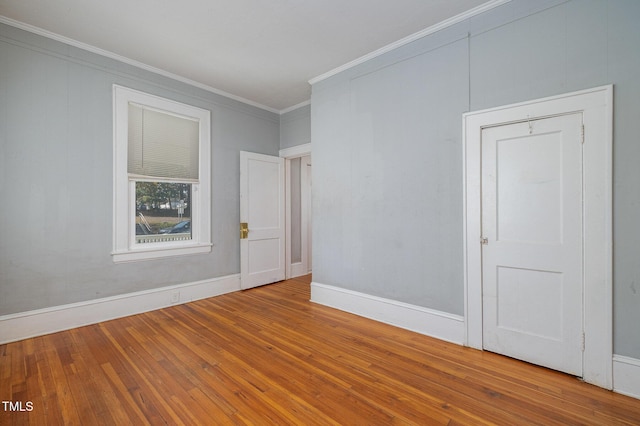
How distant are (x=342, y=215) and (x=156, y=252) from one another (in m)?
2.49

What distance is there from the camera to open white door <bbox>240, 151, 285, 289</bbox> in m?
4.69

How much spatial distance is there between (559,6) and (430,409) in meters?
3.18

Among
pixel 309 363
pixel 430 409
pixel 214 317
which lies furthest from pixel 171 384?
pixel 430 409

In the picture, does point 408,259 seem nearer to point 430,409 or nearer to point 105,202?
point 430,409

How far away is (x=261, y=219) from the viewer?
16.2 ft

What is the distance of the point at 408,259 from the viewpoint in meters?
3.14

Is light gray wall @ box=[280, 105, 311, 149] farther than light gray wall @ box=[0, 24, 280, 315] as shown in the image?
Yes

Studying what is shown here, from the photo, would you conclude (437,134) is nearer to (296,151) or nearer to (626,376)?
(626,376)

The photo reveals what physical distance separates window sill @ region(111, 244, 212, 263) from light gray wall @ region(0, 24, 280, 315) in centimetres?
7

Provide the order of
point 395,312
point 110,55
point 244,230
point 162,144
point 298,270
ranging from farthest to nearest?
point 298,270 → point 244,230 → point 162,144 → point 110,55 → point 395,312

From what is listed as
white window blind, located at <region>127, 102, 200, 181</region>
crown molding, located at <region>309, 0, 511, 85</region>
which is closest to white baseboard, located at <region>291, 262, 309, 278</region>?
white window blind, located at <region>127, 102, 200, 181</region>

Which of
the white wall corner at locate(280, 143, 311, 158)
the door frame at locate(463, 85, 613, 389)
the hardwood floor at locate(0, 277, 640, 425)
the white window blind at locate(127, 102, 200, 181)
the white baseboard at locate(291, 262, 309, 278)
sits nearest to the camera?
the hardwood floor at locate(0, 277, 640, 425)

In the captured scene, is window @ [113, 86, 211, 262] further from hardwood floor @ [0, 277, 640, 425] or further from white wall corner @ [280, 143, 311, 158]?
white wall corner @ [280, 143, 311, 158]

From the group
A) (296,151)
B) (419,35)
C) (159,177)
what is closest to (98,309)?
(159,177)
